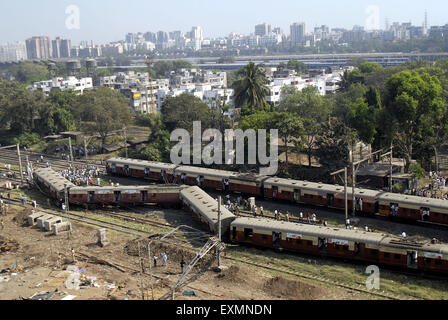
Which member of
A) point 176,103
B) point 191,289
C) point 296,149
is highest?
point 176,103

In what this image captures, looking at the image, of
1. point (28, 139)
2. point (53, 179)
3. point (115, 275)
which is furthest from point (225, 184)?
point (28, 139)

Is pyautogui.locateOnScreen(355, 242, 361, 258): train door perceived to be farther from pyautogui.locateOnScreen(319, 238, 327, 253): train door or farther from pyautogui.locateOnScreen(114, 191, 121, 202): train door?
pyautogui.locateOnScreen(114, 191, 121, 202): train door

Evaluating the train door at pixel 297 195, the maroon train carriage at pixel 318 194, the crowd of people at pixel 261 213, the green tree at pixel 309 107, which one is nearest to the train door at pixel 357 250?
the crowd of people at pixel 261 213

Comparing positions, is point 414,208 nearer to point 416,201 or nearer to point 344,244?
point 416,201

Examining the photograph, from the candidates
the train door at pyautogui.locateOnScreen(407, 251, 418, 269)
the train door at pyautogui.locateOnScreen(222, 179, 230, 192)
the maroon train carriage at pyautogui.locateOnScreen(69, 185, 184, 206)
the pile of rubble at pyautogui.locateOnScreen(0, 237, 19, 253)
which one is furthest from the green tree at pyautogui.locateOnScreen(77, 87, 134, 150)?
the train door at pyautogui.locateOnScreen(407, 251, 418, 269)

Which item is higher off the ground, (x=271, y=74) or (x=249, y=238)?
(x=271, y=74)
